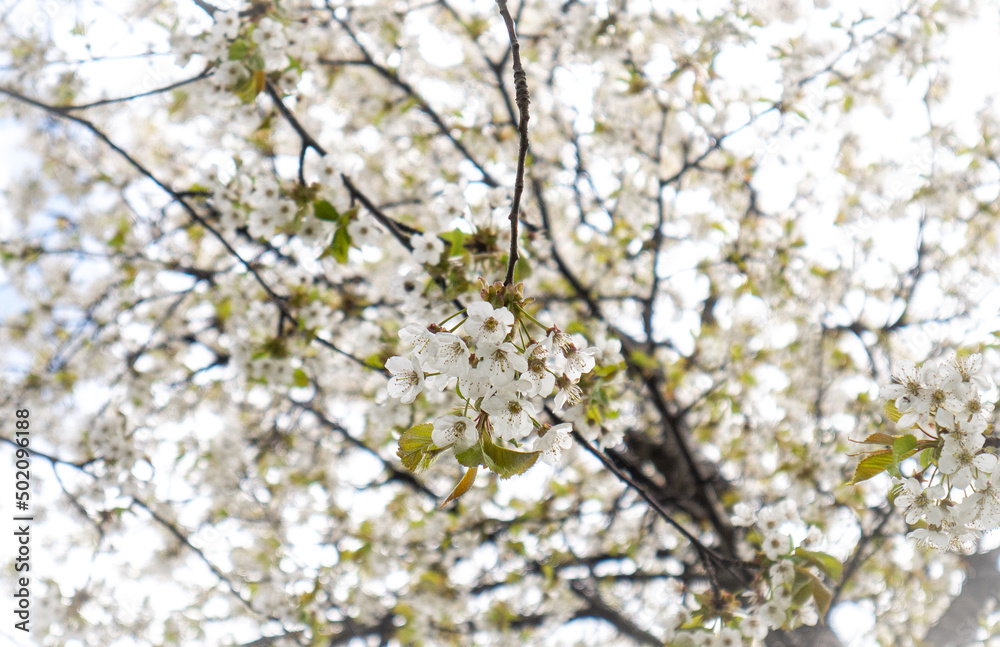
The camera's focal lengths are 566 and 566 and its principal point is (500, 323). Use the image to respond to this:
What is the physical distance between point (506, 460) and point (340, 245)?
126 cm

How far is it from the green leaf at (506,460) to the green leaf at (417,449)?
0.49 feet

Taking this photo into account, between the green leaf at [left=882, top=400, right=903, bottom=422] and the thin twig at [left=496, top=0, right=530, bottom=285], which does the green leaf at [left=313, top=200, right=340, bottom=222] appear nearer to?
the thin twig at [left=496, top=0, right=530, bottom=285]

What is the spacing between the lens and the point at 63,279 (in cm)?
502

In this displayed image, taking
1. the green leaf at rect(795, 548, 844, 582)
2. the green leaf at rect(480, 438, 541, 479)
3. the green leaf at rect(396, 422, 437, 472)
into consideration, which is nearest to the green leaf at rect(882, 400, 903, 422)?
the green leaf at rect(795, 548, 844, 582)

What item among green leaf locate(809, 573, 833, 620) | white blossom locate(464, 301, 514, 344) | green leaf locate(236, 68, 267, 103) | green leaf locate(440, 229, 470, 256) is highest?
green leaf locate(236, 68, 267, 103)

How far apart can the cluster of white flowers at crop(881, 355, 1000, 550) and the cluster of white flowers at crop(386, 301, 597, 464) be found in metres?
0.82

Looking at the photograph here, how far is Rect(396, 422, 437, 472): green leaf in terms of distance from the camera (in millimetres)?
1324

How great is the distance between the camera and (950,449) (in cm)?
134

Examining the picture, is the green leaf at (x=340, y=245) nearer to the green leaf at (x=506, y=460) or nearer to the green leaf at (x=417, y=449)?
the green leaf at (x=417, y=449)

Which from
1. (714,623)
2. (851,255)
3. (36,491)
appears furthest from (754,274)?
(36,491)

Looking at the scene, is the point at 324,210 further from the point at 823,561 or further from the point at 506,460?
the point at 823,561

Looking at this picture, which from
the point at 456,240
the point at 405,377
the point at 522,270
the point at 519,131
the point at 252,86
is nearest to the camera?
the point at 519,131

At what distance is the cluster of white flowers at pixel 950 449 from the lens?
52.4 inches

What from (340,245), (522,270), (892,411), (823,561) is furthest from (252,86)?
(823,561)
